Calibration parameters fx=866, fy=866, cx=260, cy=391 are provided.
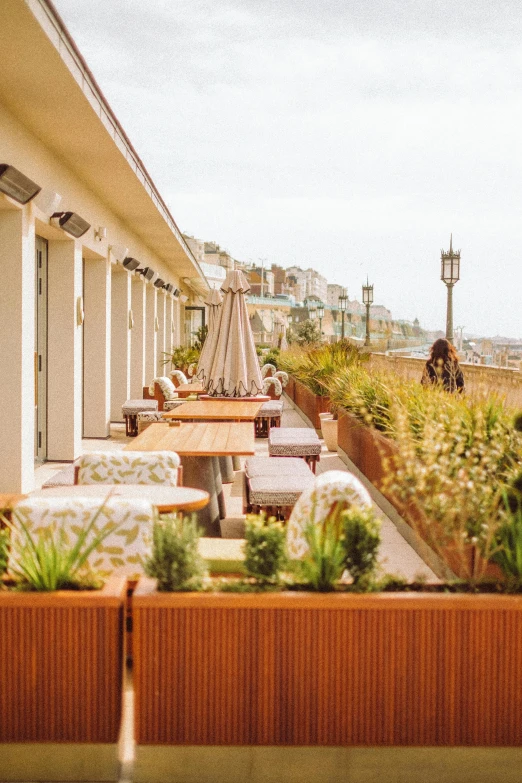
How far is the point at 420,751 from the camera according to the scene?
2.67 m

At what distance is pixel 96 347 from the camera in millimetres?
11688

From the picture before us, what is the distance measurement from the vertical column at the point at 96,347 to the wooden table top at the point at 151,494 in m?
7.54

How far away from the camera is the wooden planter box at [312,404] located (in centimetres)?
1284

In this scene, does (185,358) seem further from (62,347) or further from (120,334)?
(62,347)

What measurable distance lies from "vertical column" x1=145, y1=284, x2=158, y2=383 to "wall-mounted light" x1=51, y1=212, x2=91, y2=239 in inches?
327

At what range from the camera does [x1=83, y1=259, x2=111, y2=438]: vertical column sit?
11633mm

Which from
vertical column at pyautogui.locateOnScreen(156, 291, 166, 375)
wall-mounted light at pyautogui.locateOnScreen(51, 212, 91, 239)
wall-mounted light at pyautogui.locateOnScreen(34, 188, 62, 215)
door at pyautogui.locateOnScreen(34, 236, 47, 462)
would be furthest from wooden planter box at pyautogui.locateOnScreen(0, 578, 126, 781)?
vertical column at pyautogui.locateOnScreen(156, 291, 166, 375)

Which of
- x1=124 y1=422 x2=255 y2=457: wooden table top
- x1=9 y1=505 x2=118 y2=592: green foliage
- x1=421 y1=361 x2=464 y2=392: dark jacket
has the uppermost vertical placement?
x1=421 y1=361 x2=464 y2=392: dark jacket

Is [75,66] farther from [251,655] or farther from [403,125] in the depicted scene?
[403,125]

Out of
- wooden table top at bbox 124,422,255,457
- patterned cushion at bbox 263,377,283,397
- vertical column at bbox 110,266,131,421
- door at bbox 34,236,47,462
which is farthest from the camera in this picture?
vertical column at bbox 110,266,131,421

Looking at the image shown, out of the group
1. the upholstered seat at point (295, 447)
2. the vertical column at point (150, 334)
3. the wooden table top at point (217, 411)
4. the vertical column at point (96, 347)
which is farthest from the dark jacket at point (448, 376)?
the vertical column at point (150, 334)

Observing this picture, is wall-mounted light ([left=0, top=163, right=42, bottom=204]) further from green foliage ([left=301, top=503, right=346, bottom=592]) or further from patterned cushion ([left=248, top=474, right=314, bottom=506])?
green foliage ([left=301, top=503, right=346, bottom=592])

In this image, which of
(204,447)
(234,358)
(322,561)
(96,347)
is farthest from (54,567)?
(96,347)

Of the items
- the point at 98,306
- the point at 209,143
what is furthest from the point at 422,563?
the point at 209,143
